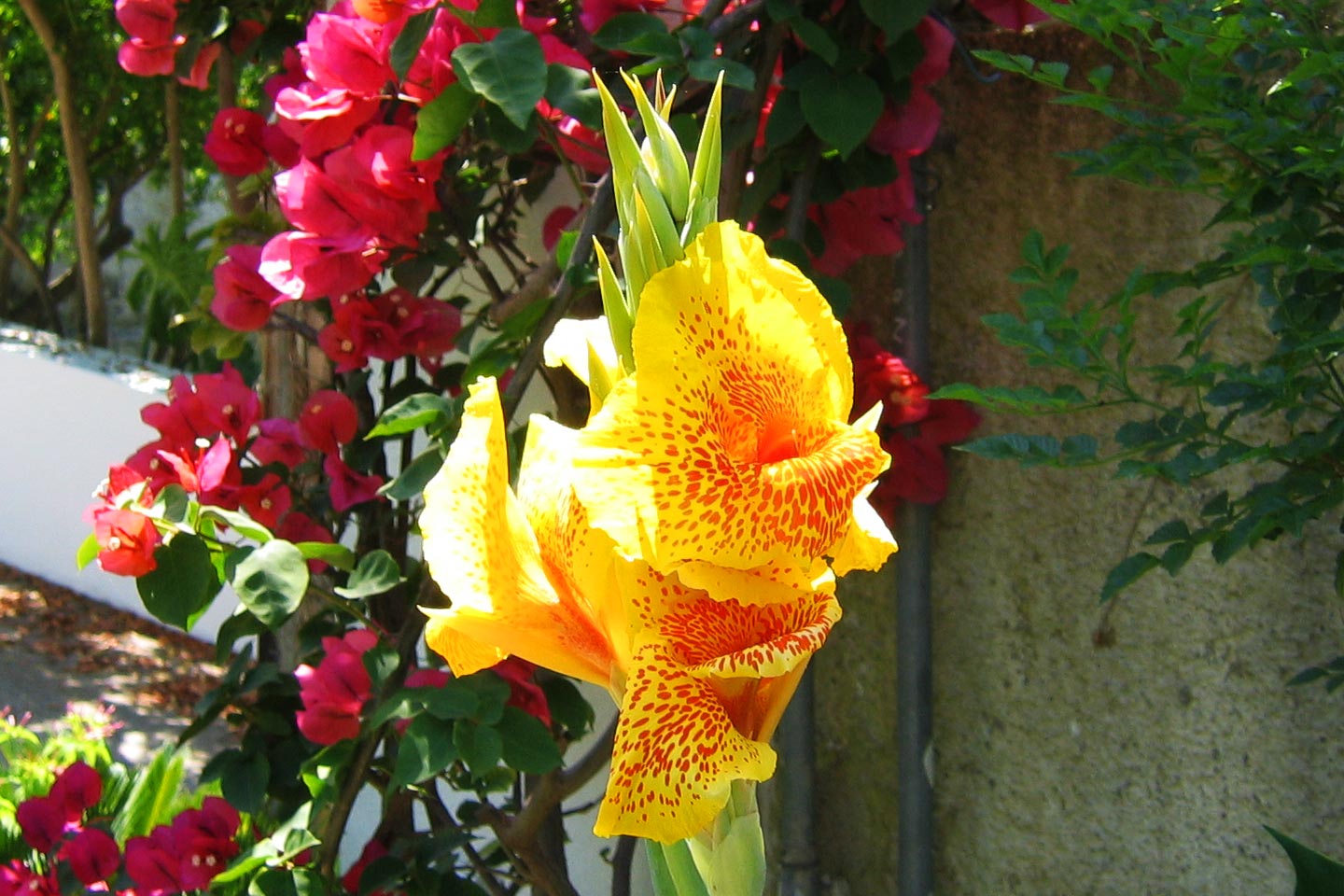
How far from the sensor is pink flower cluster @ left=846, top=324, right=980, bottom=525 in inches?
65.1

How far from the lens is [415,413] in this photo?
1406 millimetres

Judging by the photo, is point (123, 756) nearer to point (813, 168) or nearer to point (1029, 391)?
point (813, 168)

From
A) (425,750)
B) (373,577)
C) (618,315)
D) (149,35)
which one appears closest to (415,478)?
(373,577)

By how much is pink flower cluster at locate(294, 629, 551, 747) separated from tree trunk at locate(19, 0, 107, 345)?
5469mm

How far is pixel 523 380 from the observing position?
4.93 feet

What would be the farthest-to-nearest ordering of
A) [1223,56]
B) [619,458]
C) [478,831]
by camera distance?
[478,831]
[1223,56]
[619,458]

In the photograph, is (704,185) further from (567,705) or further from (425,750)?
(567,705)

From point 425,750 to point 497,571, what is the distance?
752mm

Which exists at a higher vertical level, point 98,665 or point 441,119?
point 441,119

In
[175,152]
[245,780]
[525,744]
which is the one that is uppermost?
[525,744]

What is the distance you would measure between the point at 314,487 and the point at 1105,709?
1.09m

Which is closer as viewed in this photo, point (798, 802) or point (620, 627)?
point (620, 627)

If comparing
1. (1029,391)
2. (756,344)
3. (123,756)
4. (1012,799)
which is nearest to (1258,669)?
(1012,799)

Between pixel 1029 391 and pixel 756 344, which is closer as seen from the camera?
pixel 756 344
